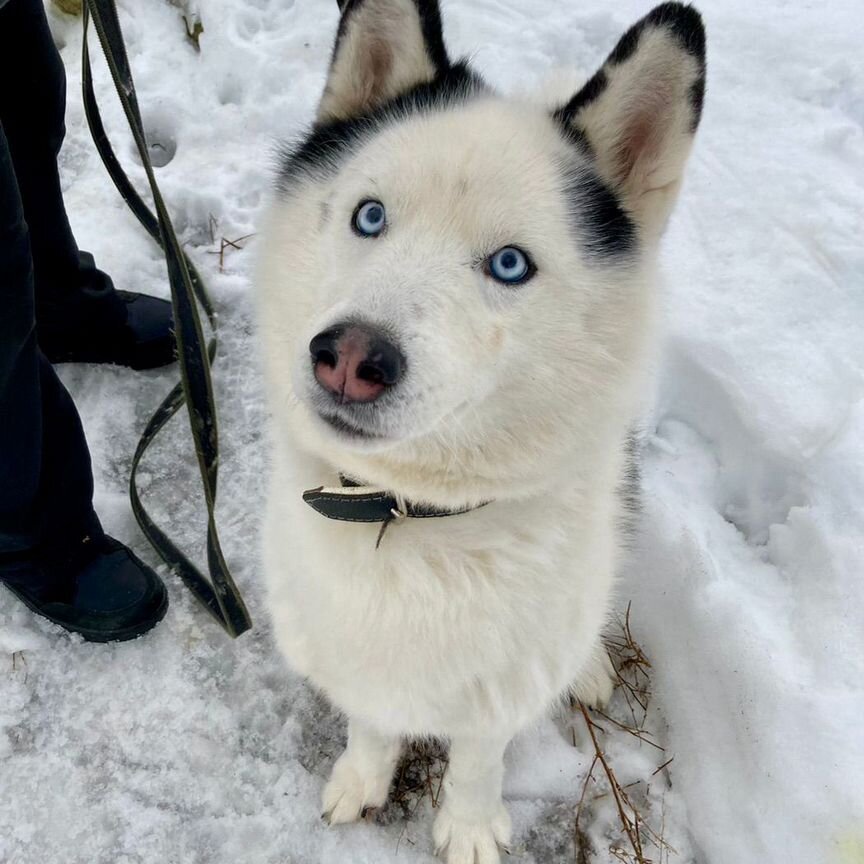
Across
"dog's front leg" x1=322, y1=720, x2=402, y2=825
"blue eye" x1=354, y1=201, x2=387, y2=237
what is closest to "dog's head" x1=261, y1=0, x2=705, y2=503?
"blue eye" x1=354, y1=201, x2=387, y2=237

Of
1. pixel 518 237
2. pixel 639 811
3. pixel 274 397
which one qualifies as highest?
pixel 518 237

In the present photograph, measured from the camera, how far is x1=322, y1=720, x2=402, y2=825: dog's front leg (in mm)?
1886

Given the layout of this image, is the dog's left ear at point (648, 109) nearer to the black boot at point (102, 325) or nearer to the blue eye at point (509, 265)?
the blue eye at point (509, 265)

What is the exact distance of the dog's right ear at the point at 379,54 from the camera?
132cm

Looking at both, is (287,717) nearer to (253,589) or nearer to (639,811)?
(253,589)

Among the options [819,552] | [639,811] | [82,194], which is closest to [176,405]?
[82,194]

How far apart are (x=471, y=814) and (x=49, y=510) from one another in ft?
4.57

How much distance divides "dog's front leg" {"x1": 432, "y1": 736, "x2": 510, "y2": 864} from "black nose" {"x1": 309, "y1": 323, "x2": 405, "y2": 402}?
1.06 meters

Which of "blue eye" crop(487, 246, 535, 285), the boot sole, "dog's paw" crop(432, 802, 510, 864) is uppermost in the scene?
"blue eye" crop(487, 246, 535, 285)

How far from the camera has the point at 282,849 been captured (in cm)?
190

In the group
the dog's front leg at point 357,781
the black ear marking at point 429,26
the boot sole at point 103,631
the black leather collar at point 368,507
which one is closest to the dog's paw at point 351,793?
the dog's front leg at point 357,781

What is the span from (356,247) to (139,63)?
9.07 feet

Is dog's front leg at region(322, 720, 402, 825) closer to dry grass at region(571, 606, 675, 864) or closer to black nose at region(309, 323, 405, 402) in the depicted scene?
dry grass at region(571, 606, 675, 864)

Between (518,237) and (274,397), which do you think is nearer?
(518,237)
